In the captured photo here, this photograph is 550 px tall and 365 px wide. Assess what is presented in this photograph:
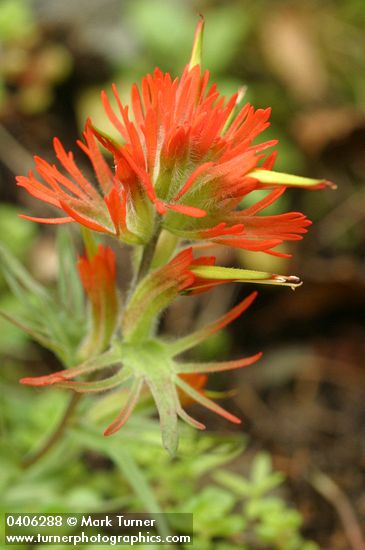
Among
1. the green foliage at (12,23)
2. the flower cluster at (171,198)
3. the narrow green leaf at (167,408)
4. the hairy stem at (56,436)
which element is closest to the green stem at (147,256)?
the flower cluster at (171,198)

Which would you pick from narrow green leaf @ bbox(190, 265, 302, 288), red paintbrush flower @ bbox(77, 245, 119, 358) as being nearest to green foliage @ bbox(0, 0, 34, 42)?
red paintbrush flower @ bbox(77, 245, 119, 358)

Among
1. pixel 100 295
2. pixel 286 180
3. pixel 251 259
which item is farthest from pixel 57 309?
pixel 251 259

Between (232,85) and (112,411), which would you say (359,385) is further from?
(232,85)

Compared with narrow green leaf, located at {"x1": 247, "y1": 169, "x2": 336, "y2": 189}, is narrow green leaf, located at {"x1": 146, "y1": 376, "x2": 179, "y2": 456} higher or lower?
lower

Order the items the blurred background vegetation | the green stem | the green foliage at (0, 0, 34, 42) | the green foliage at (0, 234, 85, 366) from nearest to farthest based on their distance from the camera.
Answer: the green stem, the green foliage at (0, 234, 85, 366), the blurred background vegetation, the green foliage at (0, 0, 34, 42)

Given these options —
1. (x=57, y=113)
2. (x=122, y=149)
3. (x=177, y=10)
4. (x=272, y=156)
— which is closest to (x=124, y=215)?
(x=122, y=149)

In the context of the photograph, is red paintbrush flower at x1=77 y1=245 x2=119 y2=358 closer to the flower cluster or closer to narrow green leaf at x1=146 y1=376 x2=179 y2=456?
the flower cluster
